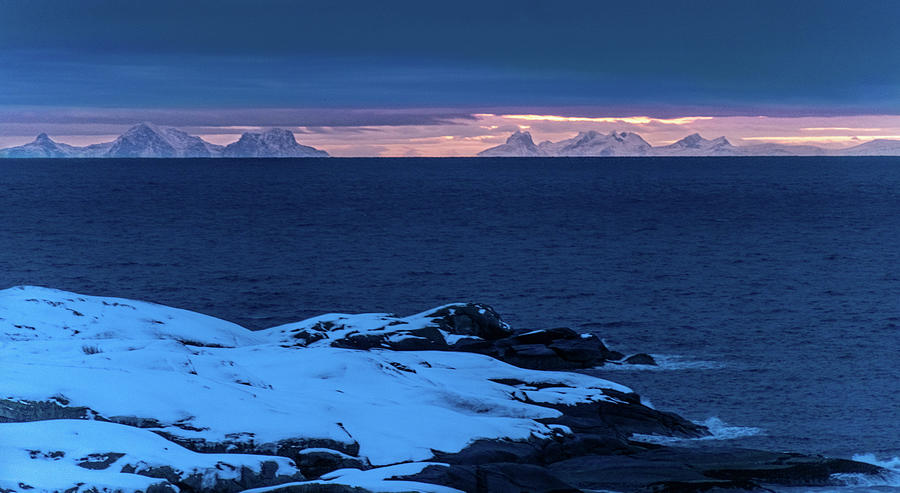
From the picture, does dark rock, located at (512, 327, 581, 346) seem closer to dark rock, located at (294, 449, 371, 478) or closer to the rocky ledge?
the rocky ledge

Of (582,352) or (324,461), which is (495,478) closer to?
(324,461)

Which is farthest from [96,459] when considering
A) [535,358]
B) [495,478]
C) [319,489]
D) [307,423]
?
[535,358]

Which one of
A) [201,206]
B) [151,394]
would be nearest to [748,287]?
[151,394]

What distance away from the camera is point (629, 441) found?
26750 mm

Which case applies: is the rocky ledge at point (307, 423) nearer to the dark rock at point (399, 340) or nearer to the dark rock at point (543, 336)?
the dark rock at point (399, 340)

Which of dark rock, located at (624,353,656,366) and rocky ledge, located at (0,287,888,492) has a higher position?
rocky ledge, located at (0,287,888,492)

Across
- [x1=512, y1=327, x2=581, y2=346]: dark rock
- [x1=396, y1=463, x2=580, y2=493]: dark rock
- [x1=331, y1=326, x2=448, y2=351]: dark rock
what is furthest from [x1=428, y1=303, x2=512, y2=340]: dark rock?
[x1=396, y1=463, x2=580, y2=493]: dark rock

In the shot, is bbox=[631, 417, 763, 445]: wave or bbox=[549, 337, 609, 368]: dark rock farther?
bbox=[549, 337, 609, 368]: dark rock

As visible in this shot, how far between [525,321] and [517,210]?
80885mm

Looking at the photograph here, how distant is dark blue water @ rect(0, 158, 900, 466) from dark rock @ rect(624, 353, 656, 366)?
143cm

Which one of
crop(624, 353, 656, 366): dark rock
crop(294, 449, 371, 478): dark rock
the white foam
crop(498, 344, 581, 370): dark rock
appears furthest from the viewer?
crop(624, 353, 656, 366): dark rock

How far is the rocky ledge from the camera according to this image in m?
19.6

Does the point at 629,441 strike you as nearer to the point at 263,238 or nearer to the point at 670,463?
the point at 670,463

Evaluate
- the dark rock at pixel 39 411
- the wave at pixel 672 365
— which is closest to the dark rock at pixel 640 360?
the wave at pixel 672 365
